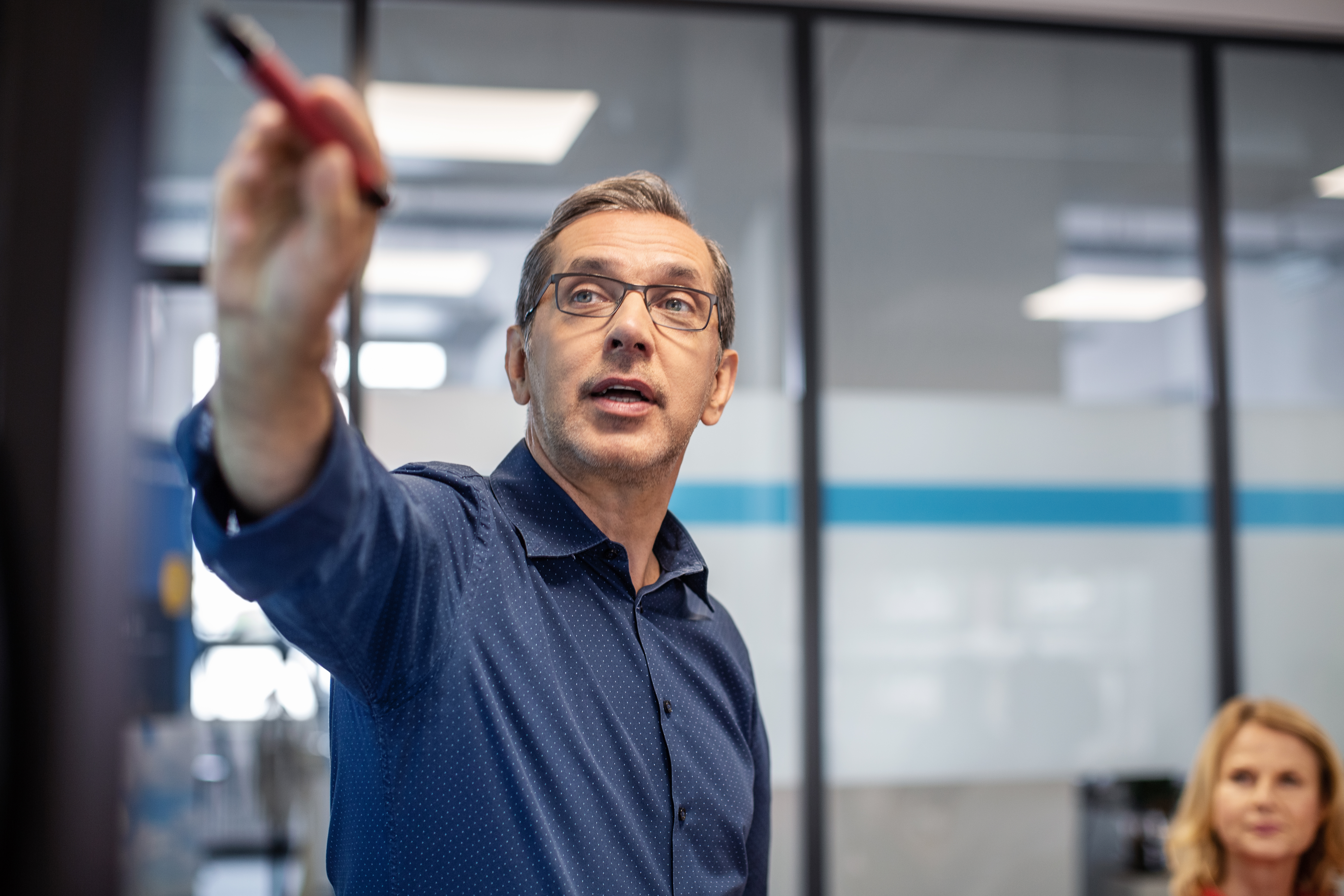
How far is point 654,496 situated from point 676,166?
1.98 metres

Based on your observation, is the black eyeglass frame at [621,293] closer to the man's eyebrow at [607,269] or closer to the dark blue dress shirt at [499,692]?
the man's eyebrow at [607,269]

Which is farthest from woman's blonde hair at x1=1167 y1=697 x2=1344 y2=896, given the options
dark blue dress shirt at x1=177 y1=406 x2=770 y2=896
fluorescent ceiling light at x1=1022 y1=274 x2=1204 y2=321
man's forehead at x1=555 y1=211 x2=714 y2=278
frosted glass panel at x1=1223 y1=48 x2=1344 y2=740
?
man's forehead at x1=555 y1=211 x2=714 y2=278

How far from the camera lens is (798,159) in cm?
304

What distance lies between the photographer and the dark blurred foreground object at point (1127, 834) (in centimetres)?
295

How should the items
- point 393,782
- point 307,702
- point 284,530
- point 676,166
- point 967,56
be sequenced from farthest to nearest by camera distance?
point 307,702
point 967,56
point 676,166
point 393,782
point 284,530

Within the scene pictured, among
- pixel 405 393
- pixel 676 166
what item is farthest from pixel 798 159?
pixel 405 393

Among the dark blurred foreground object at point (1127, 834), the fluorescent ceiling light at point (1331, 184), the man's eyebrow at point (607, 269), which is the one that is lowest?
the dark blurred foreground object at point (1127, 834)

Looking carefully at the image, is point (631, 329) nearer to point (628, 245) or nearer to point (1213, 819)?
point (628, 245)

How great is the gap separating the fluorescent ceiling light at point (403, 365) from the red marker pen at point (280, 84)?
238cm

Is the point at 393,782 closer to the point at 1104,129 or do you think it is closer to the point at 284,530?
the point at 284,530

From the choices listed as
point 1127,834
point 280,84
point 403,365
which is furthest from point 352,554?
point 1127,834

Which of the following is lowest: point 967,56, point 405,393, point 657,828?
point 657,828

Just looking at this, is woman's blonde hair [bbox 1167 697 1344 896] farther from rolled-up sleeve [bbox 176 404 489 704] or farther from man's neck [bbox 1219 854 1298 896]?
rolled-up sleeve [bbox 176 404 489 704]

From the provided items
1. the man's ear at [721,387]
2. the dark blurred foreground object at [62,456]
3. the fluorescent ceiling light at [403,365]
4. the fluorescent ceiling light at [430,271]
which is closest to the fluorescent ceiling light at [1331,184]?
Answer: the fluorescent ceiling light at [430,271]
